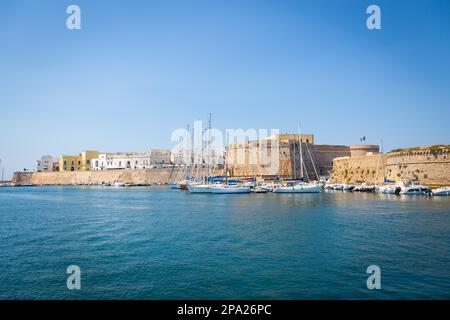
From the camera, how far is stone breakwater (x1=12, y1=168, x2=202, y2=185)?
→ 6222cm

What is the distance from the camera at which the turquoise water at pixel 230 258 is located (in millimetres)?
6180

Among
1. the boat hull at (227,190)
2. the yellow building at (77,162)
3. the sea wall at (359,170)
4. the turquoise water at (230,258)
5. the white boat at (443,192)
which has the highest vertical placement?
the yellow building at (77,162)

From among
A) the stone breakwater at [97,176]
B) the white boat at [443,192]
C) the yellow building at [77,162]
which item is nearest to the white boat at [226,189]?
the white boat at [443,192]

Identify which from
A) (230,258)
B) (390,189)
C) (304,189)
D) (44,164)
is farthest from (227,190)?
(44,164)

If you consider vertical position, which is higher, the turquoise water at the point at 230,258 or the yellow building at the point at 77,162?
the yellow building at the point at 77,162

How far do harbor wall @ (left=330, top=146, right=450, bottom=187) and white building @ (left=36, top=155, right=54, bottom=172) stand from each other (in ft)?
207

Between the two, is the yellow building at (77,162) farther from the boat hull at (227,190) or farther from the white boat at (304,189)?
the white boat at (304,189)

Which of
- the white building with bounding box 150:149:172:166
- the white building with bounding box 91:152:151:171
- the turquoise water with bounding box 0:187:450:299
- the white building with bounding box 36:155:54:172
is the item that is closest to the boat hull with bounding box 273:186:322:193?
the turquoise water with bounding box 0:187:450:299

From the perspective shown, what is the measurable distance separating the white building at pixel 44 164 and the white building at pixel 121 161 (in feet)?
44.1

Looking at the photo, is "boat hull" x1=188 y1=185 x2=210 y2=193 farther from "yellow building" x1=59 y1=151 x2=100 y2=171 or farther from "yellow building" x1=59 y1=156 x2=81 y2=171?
"yellow building" x1=59 y1=156 x2=81 y2=171

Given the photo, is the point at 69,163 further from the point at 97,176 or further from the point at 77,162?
the point at 97,176
